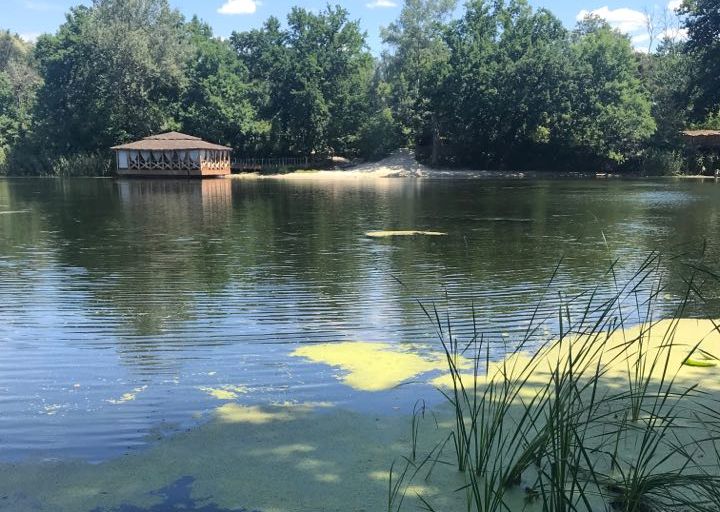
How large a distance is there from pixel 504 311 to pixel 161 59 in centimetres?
5181

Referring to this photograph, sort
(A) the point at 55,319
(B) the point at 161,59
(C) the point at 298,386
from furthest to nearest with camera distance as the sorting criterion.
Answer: (B) the point at 161,59 → (A) the point at 55,319 → (C) the point at 298,386

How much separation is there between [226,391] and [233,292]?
420 cm

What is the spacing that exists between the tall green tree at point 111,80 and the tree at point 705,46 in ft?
122

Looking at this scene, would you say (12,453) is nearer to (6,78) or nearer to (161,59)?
(161,59)

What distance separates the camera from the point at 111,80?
53031mm

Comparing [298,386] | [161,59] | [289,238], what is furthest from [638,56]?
[298,386]

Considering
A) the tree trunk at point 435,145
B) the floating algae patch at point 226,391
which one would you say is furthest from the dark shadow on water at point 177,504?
the tree trunk at point 435,145

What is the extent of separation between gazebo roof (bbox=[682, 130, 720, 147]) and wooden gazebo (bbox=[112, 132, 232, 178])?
32.7m

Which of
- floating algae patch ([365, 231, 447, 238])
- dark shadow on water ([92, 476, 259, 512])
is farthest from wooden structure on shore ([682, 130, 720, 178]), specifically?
dark shadow on water ([92, 476, 259, 512])

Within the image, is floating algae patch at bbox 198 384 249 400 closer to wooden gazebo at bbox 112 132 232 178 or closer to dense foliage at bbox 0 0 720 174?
wooden gazebo at bbox 112 132 232 178

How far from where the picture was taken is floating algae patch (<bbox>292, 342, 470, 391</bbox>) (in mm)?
5398

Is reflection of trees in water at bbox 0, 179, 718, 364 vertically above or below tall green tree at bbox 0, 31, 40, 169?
below

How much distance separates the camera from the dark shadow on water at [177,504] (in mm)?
3297

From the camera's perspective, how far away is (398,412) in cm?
459
